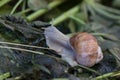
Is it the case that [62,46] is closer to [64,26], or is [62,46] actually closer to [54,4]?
[64,26]

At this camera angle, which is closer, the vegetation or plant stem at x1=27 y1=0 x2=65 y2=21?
the vegetation

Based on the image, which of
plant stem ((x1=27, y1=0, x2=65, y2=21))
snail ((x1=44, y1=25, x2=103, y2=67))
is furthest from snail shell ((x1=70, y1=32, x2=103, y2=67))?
plant stem ((x1=27, y1=0, x2=65, y2=21))

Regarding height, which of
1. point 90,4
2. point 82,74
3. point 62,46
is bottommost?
point 82,74

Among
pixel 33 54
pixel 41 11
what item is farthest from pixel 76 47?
pixel 41 11

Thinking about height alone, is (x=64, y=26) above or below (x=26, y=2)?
below

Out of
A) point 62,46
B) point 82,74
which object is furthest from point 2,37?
point 82,74

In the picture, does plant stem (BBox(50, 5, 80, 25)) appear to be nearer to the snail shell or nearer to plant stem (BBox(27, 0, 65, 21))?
plant stem (BBox(27, 0, 65, 21))

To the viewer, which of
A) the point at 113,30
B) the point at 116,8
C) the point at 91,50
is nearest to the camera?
the point at 91,50

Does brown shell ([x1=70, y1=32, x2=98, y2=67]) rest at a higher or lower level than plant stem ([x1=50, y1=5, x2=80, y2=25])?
lower
